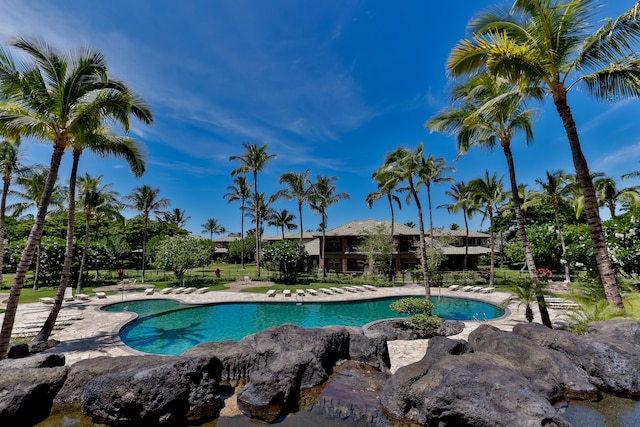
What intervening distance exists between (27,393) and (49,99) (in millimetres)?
8420

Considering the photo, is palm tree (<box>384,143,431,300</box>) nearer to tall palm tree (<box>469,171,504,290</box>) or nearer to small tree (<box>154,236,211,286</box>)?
tall palm tree (<box>469,171,504,290</box>)

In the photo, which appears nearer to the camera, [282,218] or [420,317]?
[420,317]

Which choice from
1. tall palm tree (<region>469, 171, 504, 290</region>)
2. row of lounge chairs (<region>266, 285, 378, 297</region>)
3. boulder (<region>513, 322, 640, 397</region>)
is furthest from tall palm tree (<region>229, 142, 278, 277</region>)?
boulder (<region>513, 322, 640, 397</region>)

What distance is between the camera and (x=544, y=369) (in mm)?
6430

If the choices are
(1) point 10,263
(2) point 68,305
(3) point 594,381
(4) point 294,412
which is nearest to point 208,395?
(4) point 294,412

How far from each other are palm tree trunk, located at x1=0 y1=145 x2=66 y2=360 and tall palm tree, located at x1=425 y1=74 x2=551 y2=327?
1381 centimetres

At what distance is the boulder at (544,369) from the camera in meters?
6.02

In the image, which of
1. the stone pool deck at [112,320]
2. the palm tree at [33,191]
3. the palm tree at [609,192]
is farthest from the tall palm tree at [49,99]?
the palm tree at [609,192]

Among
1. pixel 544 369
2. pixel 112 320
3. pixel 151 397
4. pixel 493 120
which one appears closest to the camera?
pixel 151 397

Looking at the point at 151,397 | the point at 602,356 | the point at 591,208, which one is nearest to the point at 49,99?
the point at 151,397

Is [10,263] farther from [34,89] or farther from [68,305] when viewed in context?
[34,89]

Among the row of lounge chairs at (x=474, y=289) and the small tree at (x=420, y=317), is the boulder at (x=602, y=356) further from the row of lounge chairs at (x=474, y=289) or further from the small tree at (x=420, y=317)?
the row of lounge chairs at (x=474, y=289)

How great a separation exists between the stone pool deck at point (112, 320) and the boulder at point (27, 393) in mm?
3374

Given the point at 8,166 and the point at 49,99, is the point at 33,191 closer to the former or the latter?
the point at 8,166
